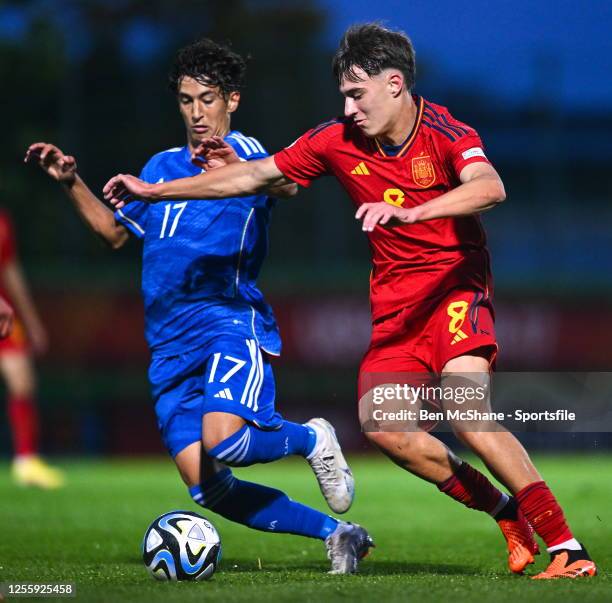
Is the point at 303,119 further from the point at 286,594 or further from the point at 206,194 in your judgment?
the point at 286,594

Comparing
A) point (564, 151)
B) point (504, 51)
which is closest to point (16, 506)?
point (564, 151)

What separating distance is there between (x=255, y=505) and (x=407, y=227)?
1.44m

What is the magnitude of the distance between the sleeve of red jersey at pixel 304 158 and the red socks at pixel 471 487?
1.38 meters

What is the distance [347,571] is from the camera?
5305 millimetres

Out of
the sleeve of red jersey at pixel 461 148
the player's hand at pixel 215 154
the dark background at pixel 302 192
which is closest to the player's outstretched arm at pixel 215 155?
the player's hand at pixel 215 154

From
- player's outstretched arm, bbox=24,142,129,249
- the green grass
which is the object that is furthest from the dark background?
player's outstretched arm, bbox=24,142,129,249

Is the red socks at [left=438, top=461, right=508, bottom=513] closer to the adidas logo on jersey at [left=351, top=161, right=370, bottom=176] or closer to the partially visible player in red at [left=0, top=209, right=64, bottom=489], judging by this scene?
the adidas logo on jersey at [left=351, top=161, right=370, bottom=176]

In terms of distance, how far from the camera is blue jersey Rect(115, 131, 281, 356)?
5781 mm

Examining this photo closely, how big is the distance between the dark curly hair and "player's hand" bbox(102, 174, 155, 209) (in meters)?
0.82

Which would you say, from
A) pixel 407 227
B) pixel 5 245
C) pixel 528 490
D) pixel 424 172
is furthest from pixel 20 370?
pixel 528 490

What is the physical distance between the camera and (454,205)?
4.68 metres

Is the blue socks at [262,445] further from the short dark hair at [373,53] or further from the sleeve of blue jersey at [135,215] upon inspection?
the short dark hair at [373,53]

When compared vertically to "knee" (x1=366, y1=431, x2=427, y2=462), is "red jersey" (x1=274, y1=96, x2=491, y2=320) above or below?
above

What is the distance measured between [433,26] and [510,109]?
2.89 m
